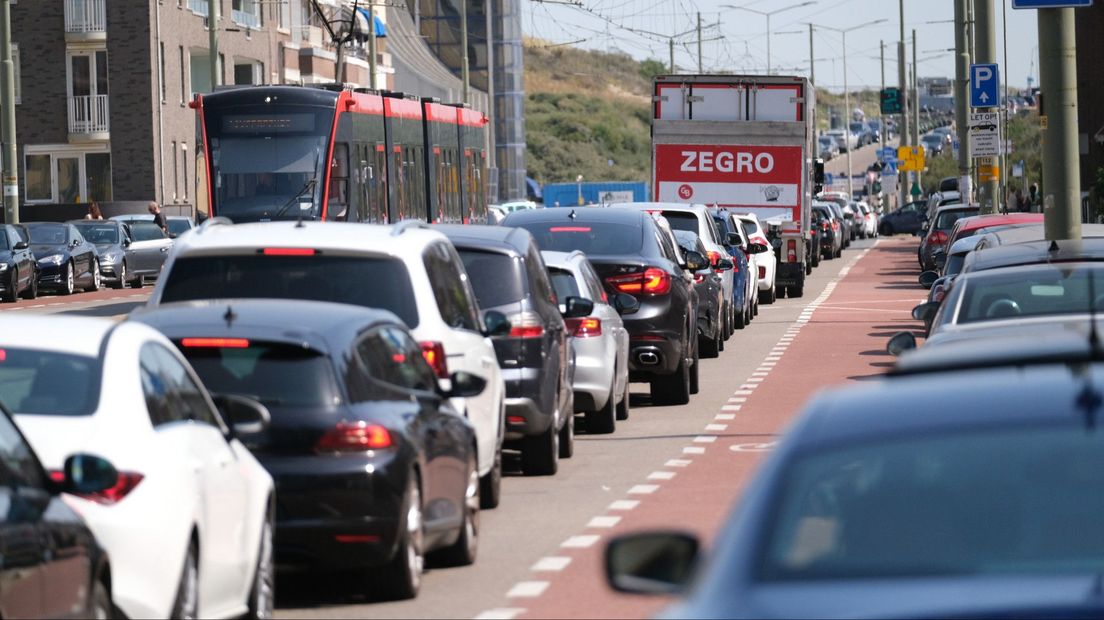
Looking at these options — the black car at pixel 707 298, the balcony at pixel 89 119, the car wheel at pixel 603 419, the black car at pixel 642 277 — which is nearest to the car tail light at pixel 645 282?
the black car at pixel 642 277

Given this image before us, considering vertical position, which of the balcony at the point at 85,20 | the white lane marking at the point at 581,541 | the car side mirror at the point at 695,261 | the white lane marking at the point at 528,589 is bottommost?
the white lane marking at the point at 528,589

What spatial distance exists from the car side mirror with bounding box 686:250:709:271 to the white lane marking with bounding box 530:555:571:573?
40.0ft

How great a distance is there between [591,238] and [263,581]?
12.0 meters

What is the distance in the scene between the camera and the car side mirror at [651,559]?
5.01 metres

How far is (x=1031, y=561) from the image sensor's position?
4.57m

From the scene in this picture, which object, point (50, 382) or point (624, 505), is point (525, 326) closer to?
point (624, 505)

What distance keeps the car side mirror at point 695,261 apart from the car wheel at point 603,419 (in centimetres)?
516

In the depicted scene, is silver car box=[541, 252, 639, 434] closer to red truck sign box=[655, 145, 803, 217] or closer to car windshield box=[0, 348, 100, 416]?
car windshield box=[0, 348, 100, 416]

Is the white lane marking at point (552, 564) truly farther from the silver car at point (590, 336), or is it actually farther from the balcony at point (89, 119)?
the balcony at point (89, 119)

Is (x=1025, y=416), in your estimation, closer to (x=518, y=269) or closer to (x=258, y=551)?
(x=258, y=551)

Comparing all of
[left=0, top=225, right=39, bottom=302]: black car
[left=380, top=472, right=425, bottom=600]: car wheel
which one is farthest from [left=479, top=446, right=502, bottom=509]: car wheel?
[left=0, top=225, right=39, bottom=302]: black car

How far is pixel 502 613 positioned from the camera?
9.91 meters

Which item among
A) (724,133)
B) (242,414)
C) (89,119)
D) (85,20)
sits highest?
(85,20)

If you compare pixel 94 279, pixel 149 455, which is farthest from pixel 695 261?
pixel 94 279
